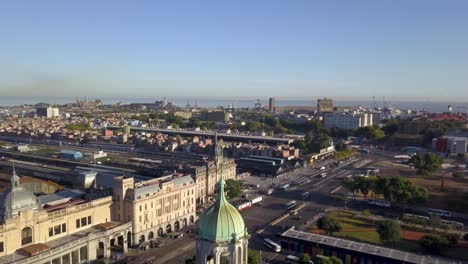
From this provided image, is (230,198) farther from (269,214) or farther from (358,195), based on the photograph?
(358,195)

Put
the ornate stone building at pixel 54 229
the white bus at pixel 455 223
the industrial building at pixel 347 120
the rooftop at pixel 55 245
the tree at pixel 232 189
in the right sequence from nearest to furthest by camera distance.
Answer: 1. the rooftop at pixel 55 245
2. the ornate stone building at pixel 54 229
3. the white bus at pixel 455 223
4. the tree at pixel 232 189
5. the industrial building at pixel 347 120

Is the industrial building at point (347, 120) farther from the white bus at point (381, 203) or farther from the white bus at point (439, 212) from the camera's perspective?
the white bus at point (439, 212)

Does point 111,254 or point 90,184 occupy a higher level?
point 90,184

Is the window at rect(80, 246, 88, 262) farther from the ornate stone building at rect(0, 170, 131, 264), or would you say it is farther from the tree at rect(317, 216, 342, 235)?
the tree at rect(317, 216, 342, 235)

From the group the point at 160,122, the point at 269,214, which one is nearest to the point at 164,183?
the point at 269,214

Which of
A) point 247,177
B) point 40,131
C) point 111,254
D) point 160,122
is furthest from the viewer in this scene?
point 160,122

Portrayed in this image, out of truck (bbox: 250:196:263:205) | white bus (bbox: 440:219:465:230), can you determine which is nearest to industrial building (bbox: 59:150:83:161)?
truck (bbox: 250:196:263:205)

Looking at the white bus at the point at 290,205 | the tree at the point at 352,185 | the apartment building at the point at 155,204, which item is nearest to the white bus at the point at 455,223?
the tree at the point at 352,185
